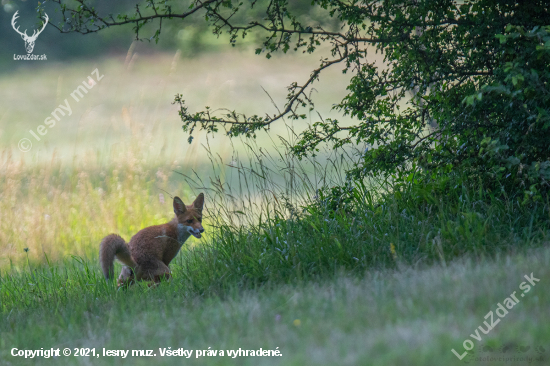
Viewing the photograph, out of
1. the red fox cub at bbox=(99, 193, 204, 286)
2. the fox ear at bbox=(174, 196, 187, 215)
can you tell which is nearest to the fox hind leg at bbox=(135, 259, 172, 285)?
the red fox cub at bbox=(99, 193, 204, 286)

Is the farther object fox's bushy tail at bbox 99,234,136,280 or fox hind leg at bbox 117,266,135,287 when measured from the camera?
fox hind leg at bbox 117,266,135,287

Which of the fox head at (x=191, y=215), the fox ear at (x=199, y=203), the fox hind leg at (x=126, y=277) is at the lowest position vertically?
the fox hind leg at (x=126, y=277)

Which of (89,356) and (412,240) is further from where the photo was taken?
(412,240)

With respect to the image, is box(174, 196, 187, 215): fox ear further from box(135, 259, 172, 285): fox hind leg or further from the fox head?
box(135, 259, 172, 285): fox hind leg

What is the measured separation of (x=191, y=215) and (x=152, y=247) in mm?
632

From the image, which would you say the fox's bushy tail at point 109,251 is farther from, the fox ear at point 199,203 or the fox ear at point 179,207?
the fox ear at point 199,203

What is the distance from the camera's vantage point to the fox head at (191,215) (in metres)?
6.28

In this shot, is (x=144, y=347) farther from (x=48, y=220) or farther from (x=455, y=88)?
(x=48, y=220)

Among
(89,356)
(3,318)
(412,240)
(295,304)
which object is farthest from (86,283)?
(412,240)

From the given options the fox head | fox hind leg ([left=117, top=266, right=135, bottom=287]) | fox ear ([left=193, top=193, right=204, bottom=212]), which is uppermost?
fox ear ([left=193, top=193, right=204, bottom=212])

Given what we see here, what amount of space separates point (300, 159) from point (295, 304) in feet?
8.80

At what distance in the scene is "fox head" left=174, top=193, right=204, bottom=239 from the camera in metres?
6.28

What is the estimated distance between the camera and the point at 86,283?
6242mm

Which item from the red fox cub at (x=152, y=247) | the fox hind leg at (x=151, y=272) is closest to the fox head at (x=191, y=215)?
the red fox cub at (x=152, y=247)
